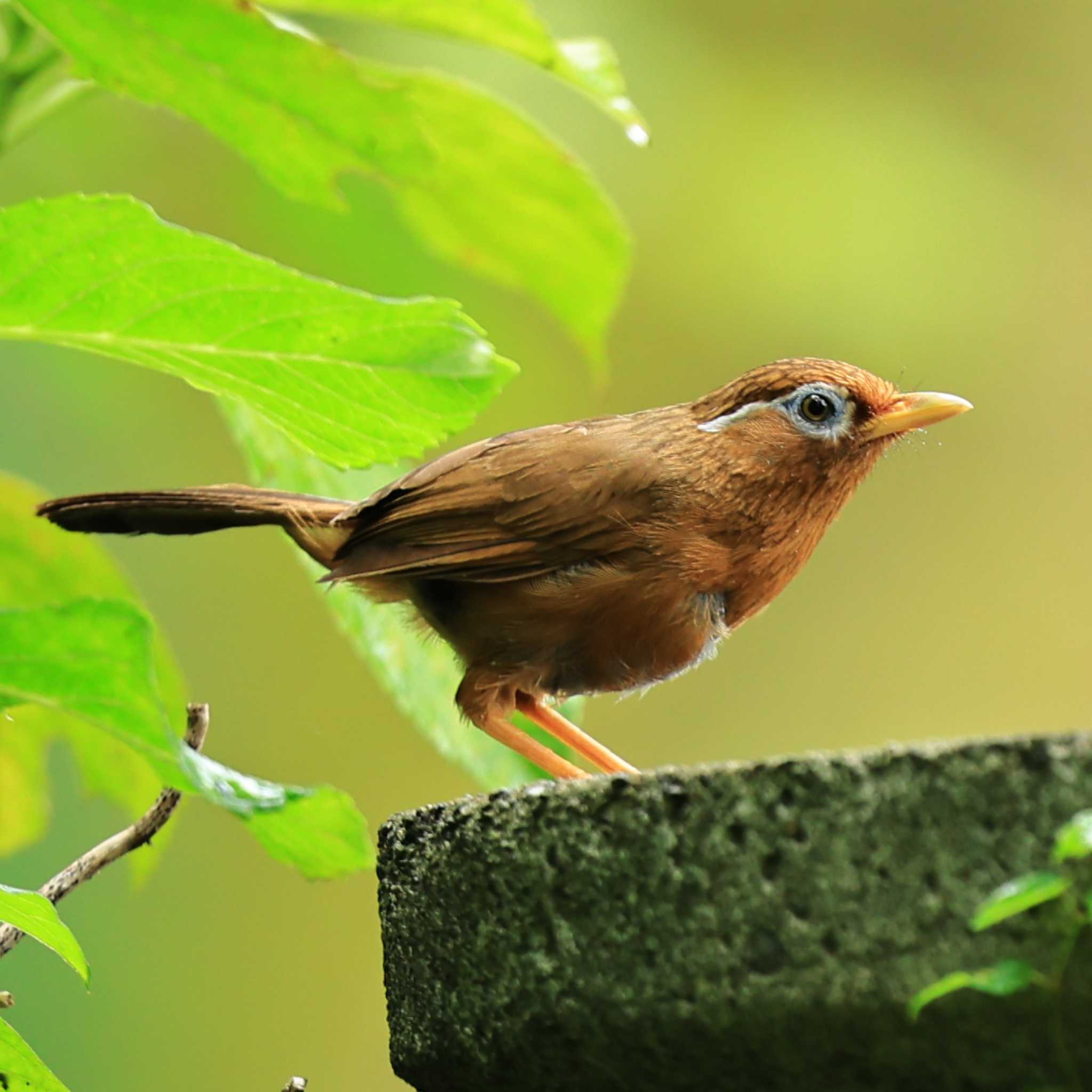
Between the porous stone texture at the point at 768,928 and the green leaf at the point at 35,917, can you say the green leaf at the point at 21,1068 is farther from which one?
the porous stone texture at the point at 768,928

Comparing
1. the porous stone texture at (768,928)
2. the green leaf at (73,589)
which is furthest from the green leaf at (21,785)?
the porous stone texture at (768,928)

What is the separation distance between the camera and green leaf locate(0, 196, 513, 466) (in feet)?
4.56

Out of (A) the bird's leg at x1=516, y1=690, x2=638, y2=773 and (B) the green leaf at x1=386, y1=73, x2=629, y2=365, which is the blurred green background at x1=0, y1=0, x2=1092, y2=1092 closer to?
(B) the green leaf at x1=386, y1=73, x2=629, y2=365

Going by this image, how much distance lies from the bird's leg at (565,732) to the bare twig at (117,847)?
25.9 inches

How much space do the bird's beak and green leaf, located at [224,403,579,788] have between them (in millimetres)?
584

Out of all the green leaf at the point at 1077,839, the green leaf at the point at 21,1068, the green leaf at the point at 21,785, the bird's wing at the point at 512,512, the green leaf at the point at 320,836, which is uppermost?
the bird's wing at the point at 512,512

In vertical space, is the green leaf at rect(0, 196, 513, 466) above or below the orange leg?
above

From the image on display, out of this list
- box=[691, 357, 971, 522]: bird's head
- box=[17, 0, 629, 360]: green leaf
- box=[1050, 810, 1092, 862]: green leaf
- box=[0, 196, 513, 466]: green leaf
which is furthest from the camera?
box=[691, 357, 971, 522]: bird's head

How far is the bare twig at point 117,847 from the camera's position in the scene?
143cm

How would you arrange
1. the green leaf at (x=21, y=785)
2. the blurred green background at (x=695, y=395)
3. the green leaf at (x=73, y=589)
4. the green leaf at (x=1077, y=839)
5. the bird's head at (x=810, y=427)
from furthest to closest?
the blurred green background at (x=695, y=395)
the green leaf at (x=21, y=785)
the green leaf at (x=73, y=589)
the bird's head at (x=810, y=427)
the green leaf at (x=1077, y=839)

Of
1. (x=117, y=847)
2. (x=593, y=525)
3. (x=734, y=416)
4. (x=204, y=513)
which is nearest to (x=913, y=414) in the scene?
(x=734, y=416)

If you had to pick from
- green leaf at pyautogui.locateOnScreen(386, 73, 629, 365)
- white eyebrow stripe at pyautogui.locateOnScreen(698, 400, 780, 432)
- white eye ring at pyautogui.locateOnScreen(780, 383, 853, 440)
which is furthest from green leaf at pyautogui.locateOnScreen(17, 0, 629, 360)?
white eye ring at pyautogui.locateOnScreen(780, 383, 853, 440)

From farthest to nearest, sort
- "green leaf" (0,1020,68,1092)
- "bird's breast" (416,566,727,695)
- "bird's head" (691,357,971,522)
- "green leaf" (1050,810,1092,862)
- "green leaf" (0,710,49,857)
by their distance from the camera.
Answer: "green leaf" (0,710,49,857) → "bird's head" (691,357,971,522) → "bird's breast" (416,566,727,695) → "green leaf" (0,1020,68,1092) → "green leaf" (1050,810,1092,862)

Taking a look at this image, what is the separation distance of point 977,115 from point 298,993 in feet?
12.0
